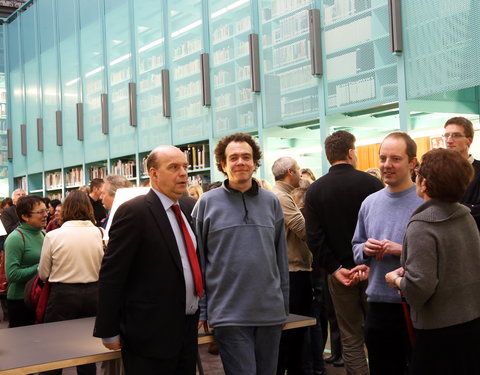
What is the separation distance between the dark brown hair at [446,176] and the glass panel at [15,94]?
43.9ft

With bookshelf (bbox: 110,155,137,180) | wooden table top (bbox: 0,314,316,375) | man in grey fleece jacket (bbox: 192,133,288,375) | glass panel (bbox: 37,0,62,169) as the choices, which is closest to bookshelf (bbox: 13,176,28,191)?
glass panel (bbox: 37,0,62,169)

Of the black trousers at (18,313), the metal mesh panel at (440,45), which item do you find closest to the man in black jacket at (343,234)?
the black trousers at (18,313)

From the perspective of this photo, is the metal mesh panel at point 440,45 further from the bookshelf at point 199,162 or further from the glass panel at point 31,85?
the glass panel at point 31,85

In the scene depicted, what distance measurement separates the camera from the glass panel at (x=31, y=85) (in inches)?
541

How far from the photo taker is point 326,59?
22.3 ft

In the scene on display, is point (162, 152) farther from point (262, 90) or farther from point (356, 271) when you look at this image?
point (262, 90)

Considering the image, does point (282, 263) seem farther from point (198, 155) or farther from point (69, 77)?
point (69, 77)

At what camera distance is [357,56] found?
6.41 m

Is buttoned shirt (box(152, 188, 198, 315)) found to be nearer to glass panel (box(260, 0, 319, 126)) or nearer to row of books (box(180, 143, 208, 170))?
glass panel (box(260, 0, 319, 126))

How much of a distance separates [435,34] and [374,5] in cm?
86

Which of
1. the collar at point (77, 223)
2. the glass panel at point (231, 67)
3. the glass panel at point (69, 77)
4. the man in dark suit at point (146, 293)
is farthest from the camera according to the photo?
the glass panel at point (69, 77)

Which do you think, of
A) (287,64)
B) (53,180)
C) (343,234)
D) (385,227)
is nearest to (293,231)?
(343,234)

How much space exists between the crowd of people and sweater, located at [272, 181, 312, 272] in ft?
1.83

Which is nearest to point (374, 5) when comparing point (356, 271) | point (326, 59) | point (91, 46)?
point (326, 59)
